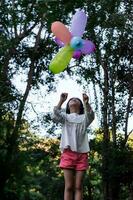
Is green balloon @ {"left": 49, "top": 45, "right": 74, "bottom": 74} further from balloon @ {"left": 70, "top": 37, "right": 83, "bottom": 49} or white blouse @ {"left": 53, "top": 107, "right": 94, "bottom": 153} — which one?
white blouse @ {"left": 53, "top": 107, "right": 94, "bottom": 153}

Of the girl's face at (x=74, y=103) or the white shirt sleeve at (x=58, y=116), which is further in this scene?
the girl's face at (x=74, y=103)

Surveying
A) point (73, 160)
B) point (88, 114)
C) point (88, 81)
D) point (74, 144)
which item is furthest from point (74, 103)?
point (88, 81)

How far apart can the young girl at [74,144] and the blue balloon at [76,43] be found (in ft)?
1.57

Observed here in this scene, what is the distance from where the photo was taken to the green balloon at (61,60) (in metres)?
3.99

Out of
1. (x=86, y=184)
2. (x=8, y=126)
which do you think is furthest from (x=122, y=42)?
(x=8, y=126)

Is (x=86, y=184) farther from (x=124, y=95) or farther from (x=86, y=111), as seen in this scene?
(x=86, y=111)

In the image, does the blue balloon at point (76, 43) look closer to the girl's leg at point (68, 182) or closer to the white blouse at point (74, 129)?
the white blouse at point (74, 129)

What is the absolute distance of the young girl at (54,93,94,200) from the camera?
12.2ft

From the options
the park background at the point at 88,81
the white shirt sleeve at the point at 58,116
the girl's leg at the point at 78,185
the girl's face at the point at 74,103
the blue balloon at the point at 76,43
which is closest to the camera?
the girl's leg at the point at 78,185

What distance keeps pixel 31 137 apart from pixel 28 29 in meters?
2.26

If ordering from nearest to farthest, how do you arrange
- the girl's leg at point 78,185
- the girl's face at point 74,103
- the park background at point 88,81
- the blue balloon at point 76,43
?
1. the girl's leg at point 78,185
2. the girl's face at point 74,103
3. the blue balloon at point 76,43
4. the park background at point 88,81

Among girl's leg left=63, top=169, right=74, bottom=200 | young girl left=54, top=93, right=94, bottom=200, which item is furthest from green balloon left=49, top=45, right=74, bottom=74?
girl's leg left=63, top=169, right=74, bottom=200

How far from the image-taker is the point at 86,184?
847cm

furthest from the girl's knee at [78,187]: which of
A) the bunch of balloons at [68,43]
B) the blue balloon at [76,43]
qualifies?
the blue balloon at [76,43]
